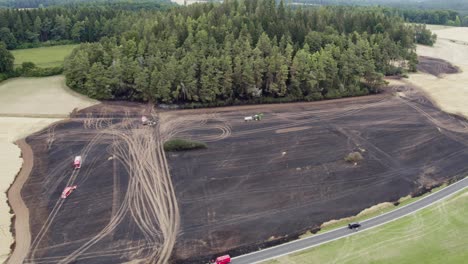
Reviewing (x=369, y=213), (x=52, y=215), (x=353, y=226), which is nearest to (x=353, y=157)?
(x=369, y=213)

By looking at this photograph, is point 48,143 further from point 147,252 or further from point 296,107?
point 296,107

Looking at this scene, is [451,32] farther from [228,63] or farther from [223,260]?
[223,260]

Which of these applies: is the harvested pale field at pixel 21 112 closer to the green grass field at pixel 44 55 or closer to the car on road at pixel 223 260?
the green grass field at pixel 44 55

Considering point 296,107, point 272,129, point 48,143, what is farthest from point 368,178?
point 48,143

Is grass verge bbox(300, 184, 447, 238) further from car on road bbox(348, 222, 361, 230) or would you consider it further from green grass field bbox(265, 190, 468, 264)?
green grass field bbox(265, 190, 468, 264)

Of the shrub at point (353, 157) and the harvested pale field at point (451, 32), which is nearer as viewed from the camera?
the shrub at point (353, 157)

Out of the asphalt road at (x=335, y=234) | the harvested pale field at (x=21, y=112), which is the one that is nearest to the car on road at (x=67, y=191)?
the harvested pale field at (x=21, y=112)
